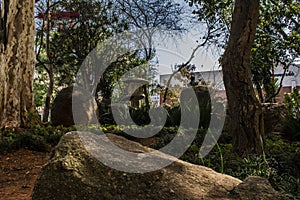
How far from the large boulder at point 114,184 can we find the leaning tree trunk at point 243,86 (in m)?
2.09

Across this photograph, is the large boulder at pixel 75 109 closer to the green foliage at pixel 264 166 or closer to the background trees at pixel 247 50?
the background trees at pixel 247 50

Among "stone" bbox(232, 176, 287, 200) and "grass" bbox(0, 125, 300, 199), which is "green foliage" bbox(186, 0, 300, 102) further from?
"stone" bbox(232, 176, 287, 200)

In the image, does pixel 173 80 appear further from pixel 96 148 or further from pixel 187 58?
pixel 96 148

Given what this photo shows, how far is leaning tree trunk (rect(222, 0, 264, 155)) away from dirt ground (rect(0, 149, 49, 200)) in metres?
2.40

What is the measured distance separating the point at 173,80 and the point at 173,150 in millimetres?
7533

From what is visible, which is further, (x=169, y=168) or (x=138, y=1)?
(x=138, y=1)

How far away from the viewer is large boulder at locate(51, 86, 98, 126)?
27.0 feet

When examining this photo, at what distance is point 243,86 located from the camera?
417 centimetres

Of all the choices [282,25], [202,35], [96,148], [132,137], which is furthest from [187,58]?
[96,148]

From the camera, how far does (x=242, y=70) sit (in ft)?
13.7

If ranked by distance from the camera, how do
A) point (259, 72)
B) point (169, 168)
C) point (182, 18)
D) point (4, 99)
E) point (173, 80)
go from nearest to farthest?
point (169, 168)
point (4, 99)
point (259, 72)
point (182, 18)
point (173, 80)

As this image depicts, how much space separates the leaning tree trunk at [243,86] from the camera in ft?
13.5

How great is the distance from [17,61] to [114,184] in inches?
200

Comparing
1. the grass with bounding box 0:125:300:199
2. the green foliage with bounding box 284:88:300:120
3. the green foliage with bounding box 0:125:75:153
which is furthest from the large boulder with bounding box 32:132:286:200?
the green foliage with bounding box 284:88:300:120
